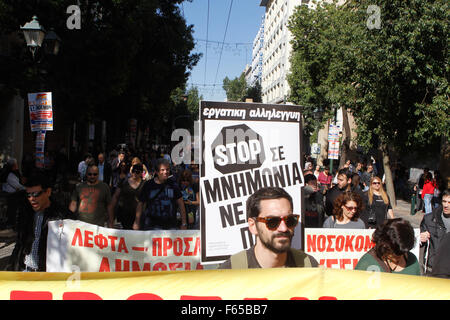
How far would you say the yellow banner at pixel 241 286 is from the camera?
8.47ft

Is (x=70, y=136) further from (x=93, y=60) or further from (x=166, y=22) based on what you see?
(x=93, y=60)

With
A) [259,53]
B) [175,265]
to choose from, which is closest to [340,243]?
[175,265]

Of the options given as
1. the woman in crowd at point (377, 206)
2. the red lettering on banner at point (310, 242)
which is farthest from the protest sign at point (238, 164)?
the woman in crowd at point (377, 206)

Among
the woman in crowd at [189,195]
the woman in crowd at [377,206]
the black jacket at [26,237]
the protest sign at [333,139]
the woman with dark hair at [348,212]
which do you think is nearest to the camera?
the black jacket at [26,237]

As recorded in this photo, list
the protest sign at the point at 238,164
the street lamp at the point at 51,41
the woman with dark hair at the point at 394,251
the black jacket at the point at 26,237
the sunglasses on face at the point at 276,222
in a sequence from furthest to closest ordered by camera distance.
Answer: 1. the street lamp at the point at 51,41
2. the black jacket at the point at 26,237
3. the protest sign at the point at 238,164
4. the woman with dark hair at the point at 394,251
5. the sunglasses on face at the point at 276,222

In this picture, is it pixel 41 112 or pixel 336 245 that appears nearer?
pixel 336 245

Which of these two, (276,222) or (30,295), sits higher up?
(276,222)

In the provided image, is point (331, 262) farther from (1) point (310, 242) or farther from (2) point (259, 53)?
(2) point (259, 53)

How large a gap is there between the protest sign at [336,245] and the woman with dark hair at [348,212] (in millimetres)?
197

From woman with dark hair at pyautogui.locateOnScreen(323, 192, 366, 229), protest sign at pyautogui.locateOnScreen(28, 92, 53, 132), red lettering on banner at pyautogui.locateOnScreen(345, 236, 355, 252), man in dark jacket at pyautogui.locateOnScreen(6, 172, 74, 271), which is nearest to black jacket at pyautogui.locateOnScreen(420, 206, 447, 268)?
woman with dark hair at pyautogui.locateOnScreen(323, 192, 366, 229)

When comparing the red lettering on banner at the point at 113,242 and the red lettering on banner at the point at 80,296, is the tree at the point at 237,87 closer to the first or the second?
Answer: the red lettering on banner at the point at 113,242

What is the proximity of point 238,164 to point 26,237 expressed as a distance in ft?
6.24

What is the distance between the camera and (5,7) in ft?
42.1

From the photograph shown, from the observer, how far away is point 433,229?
216 inches
